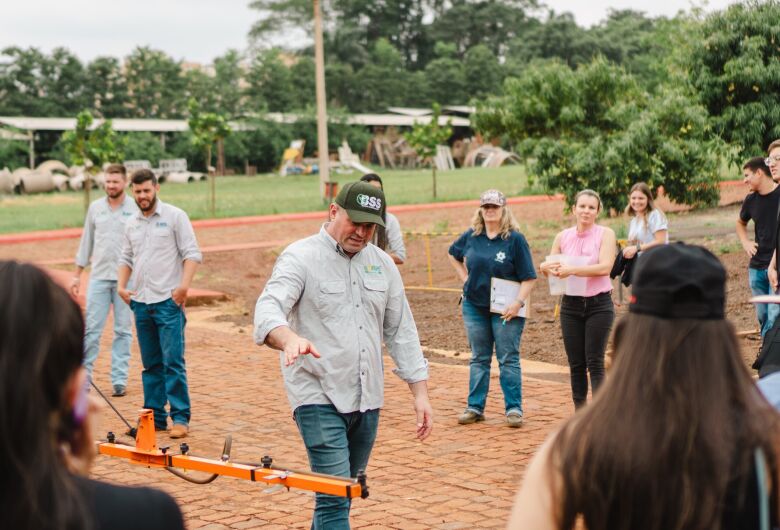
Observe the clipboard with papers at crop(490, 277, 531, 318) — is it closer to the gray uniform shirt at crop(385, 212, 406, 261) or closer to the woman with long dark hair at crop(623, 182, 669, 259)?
the gray uniform shirt at crop(385, 212, 406, 261)

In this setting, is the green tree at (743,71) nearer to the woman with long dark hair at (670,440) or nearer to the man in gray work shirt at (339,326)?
the man in gray work shirt at (339,326)

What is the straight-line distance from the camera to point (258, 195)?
46.3 metres

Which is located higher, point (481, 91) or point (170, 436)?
point (481, 91)

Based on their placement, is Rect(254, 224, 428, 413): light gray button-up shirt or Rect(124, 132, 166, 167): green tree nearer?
Rect(254, 224, 428, 413): light gray button-up shirt

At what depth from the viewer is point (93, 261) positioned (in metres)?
10.4

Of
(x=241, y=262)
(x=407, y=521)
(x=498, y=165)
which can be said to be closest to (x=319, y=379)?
(x=407, y=521)

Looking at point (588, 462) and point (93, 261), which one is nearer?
point (588, 462)

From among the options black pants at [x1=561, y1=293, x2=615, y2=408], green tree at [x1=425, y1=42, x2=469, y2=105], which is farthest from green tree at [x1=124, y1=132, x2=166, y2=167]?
black pants at [x1=561, y1=293, x2=615, y2=408]

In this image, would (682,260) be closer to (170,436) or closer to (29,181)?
(170,436)

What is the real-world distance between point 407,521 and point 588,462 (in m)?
4.34

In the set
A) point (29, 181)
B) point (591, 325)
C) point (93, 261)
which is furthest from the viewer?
point (29, 181)

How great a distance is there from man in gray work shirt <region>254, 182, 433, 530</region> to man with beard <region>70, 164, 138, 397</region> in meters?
5.40

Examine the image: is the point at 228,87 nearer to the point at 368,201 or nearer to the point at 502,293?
the point at 502,293

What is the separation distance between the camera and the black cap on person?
2.29 m
